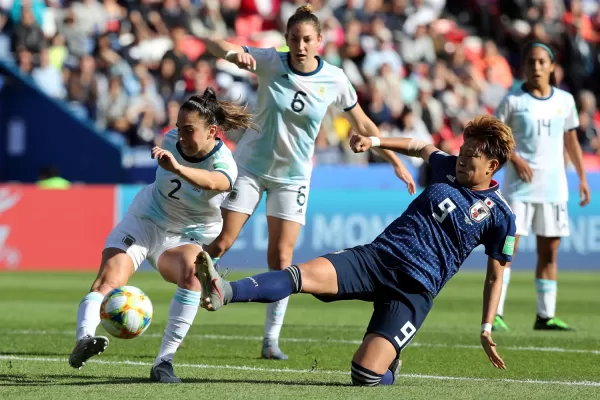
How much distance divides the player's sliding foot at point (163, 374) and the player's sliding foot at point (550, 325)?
4.76 metres

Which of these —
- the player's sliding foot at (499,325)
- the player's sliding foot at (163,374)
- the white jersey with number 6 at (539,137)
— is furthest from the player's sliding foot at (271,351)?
the white jersey with number 6 at (539,137)

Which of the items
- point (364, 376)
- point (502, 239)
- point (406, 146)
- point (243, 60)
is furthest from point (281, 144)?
point (364, 376)

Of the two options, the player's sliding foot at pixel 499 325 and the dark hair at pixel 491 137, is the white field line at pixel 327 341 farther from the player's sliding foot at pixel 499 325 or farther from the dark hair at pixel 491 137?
the dark hair at pixel 491 137

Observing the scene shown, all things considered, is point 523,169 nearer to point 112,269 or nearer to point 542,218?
point 542,218

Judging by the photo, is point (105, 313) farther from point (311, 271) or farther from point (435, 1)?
point (435, 1)

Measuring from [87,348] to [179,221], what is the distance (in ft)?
4.08

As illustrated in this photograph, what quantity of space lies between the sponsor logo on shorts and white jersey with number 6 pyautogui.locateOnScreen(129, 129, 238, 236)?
19 centimetres

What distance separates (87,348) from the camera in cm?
620

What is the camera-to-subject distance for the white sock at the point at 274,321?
822cm

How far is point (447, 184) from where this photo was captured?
22.5ft

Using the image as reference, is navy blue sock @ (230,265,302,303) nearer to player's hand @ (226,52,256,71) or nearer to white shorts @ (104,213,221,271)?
white shorts @ (104,213,221,271)

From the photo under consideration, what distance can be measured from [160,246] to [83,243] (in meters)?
9.88

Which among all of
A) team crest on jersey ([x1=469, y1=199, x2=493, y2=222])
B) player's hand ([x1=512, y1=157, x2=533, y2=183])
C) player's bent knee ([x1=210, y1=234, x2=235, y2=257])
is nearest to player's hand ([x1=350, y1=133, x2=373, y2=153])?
team crest on jersey ([x1=469, y1=199, x2=493, y2=222])

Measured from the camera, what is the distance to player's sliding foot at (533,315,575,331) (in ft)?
33.8
